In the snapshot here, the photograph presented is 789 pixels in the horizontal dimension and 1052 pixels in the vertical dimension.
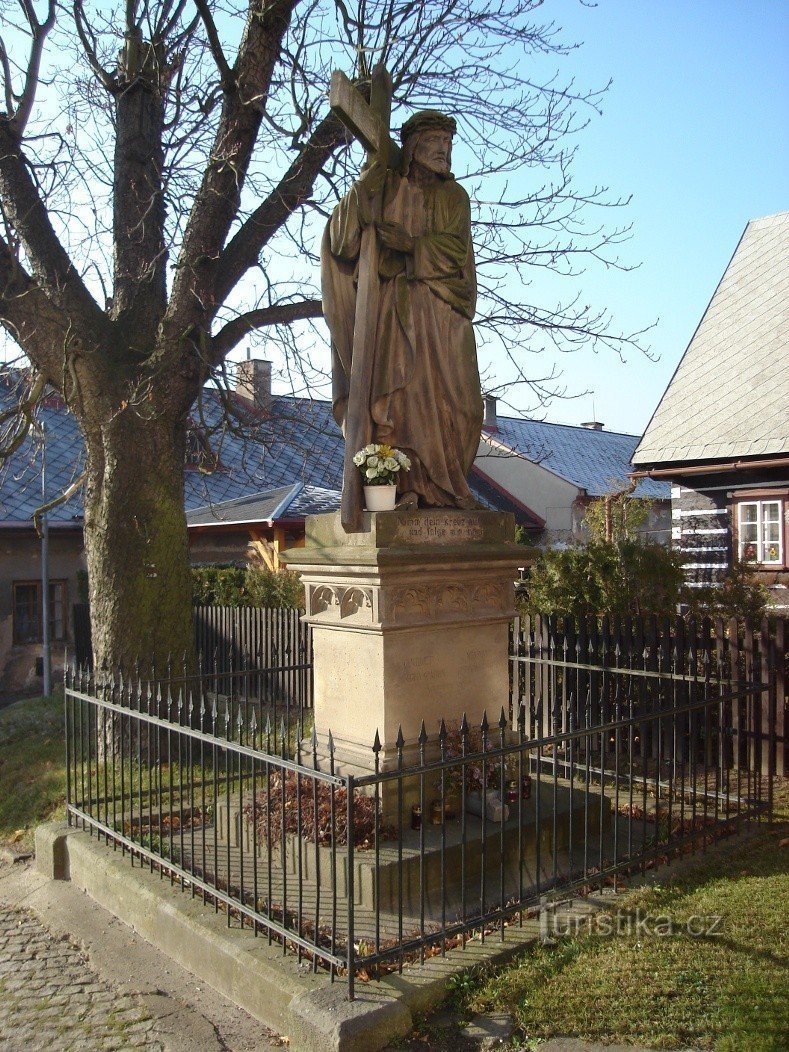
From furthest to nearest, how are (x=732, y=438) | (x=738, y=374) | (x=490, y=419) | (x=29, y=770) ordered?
(x=490, y=419), (x=738, y=374), (x=732, y=438), (x=29, y=770)

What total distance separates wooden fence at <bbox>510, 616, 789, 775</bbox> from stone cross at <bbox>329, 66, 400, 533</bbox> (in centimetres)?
255

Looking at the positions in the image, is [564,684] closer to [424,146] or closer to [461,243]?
[461,243]

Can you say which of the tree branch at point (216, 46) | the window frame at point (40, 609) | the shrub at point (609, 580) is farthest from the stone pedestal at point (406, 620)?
the window frame at point (40, 609)

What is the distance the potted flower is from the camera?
200 inches

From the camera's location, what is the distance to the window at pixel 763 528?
1300 cm

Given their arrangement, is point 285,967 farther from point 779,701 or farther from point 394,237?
point 779,701

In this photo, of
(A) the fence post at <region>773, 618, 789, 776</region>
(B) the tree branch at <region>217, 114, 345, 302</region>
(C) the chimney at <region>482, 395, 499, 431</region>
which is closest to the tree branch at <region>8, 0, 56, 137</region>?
(B) the tree branch at <region>217, 114, 345, 302</region>

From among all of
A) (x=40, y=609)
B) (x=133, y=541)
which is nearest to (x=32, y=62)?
(x=133, y=541)

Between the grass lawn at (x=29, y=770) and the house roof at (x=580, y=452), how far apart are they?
1684cm

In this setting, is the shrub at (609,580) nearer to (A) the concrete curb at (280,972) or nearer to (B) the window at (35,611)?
(A) the concrete curb at (280,972)

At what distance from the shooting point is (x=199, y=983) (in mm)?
4094

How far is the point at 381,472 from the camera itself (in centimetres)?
506

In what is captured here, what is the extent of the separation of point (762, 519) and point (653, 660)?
21.9ft

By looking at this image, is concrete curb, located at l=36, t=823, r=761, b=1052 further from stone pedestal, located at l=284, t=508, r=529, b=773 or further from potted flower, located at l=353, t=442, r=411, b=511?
potted flower, located at l=353, t=442, r=411, b=511
